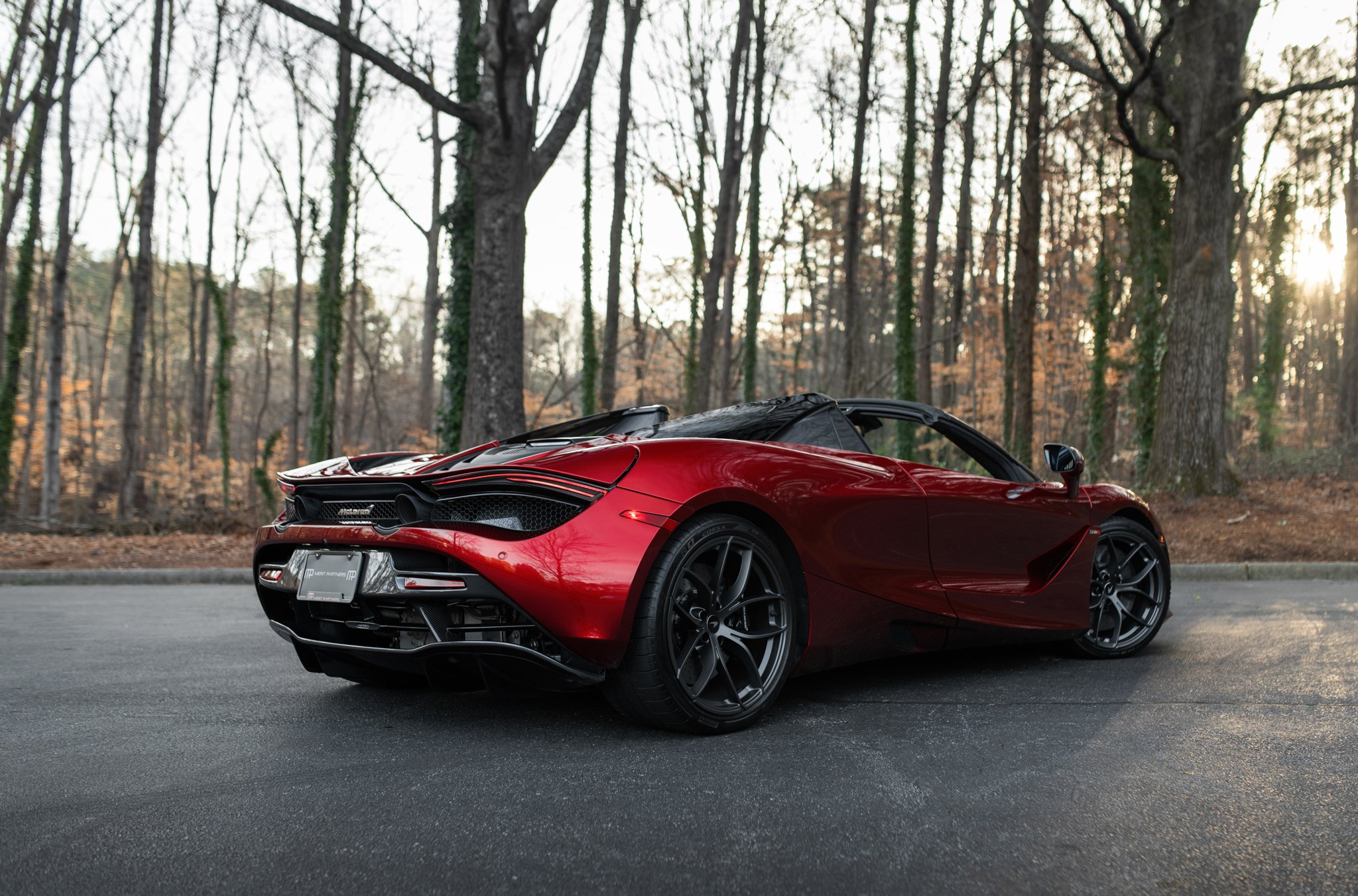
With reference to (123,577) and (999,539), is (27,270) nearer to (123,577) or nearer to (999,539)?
(123,577)

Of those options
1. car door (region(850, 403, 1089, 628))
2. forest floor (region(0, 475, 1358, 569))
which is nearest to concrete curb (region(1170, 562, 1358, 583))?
forest floor (region(0, 475, 1358, 569))

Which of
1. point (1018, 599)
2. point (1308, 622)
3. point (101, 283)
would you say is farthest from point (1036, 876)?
point (101, 283)

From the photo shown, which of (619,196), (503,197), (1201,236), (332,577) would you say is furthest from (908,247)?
(332,577)

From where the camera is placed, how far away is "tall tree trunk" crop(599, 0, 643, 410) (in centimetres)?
2166

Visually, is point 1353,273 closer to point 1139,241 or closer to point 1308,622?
point 1139,241

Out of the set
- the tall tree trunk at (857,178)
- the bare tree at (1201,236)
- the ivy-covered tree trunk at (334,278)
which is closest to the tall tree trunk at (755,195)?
the tall tree trunk at (857,178)

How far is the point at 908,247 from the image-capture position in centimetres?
1947

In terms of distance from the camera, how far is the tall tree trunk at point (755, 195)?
2144cm

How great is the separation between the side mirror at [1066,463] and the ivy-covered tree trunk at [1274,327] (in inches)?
808

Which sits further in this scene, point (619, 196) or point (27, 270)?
point (619, 196)

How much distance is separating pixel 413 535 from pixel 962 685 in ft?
7.81

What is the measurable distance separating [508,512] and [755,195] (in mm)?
20858

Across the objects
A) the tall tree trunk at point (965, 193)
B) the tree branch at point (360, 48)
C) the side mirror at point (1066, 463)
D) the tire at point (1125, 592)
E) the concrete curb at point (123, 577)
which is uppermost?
the tall tree trunk at point (965, 193)

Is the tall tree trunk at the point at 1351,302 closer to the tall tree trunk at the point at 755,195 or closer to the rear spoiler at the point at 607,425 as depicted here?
the tall tree trunk at the point at 755,195
